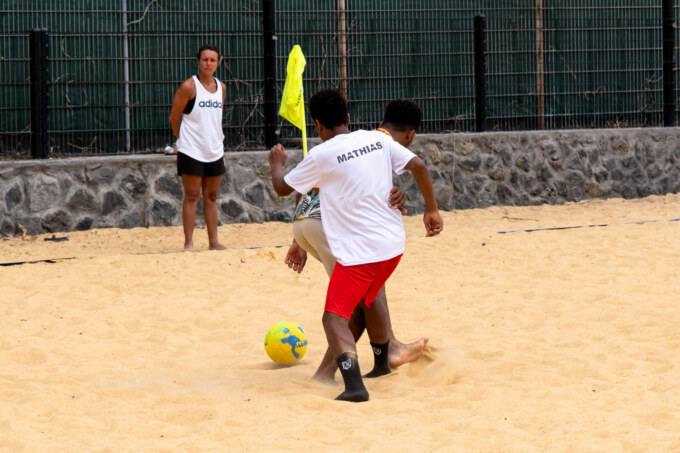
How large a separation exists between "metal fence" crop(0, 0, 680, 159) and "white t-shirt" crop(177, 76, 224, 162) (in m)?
1.90

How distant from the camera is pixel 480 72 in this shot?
12.4 m

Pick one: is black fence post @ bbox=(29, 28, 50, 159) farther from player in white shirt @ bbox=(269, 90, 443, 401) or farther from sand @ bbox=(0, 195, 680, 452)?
player in white shirt @ bbox=(269, 90, 443, 401)

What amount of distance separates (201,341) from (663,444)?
3.15m

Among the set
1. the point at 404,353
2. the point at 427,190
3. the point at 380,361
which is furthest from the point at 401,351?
the point at 427,190

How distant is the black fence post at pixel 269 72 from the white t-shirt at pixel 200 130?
2.06 m

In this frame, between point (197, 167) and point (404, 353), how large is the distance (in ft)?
14.1

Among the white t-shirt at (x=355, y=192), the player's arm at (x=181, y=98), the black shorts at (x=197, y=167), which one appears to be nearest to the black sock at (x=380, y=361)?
the white t-shirt at (x=355, y=192)

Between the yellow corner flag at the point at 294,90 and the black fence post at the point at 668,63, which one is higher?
the black fence post at the point at 668,63

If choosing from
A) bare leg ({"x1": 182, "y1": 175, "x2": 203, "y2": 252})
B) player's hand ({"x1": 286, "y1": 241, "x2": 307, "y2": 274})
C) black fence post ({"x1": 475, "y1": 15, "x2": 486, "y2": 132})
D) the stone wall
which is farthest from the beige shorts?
black fence post ({"x1": 475, "y1": 15, "x2": 486, "y2": 132})

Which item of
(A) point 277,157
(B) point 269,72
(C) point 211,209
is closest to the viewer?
(A) point 277,157

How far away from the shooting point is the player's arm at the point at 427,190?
483cm

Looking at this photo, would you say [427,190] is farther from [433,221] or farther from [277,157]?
[277,157]

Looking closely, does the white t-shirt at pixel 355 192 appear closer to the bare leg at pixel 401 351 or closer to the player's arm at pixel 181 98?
the bare leg at pixel 401 351

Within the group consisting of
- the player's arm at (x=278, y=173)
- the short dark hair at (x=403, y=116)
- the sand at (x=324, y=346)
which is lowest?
the sand at (x=324, y=346)
